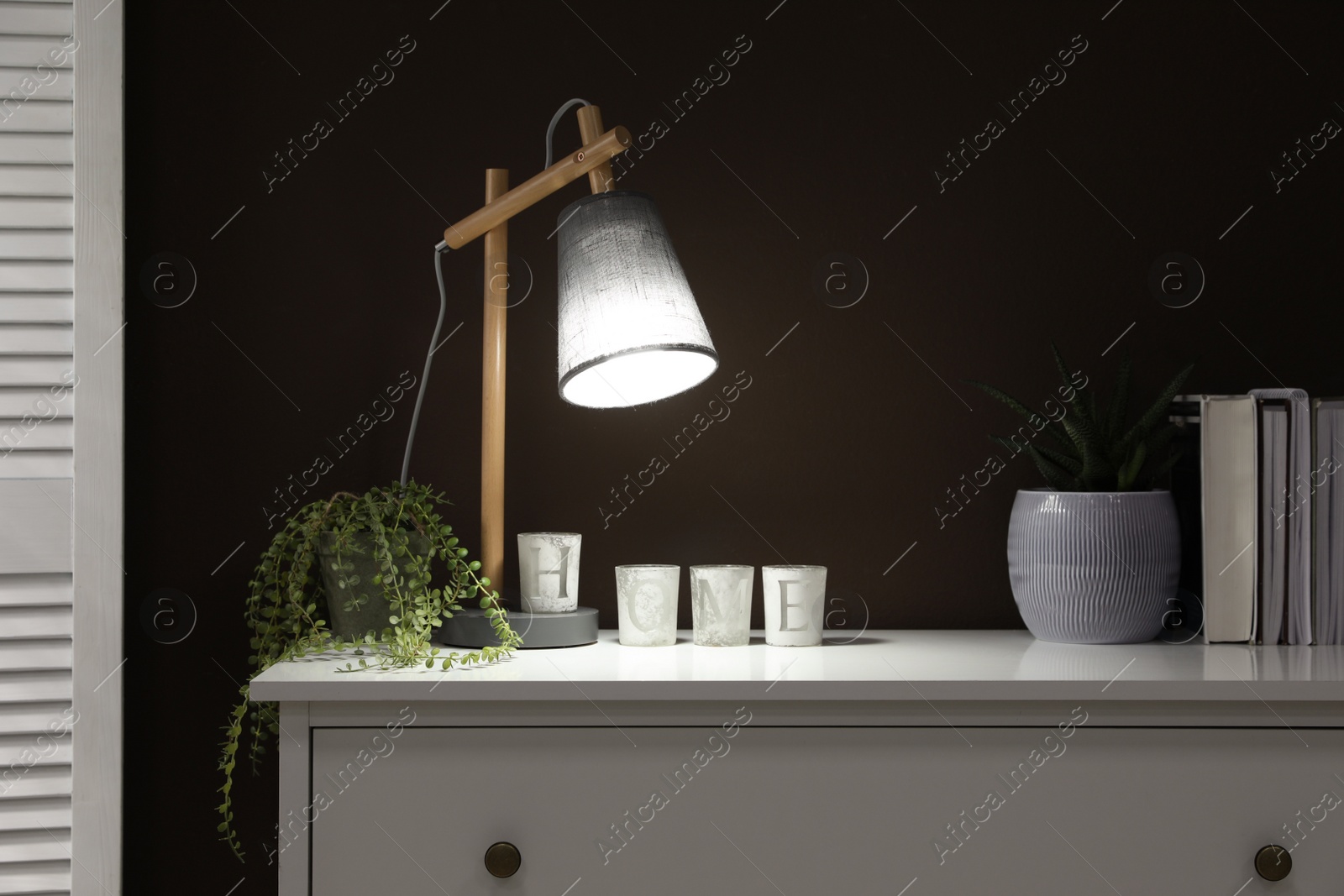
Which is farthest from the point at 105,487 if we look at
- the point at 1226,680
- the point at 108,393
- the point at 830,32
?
the point at 1226,680

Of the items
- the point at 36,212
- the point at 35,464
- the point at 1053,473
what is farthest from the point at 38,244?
the point at 1053,473

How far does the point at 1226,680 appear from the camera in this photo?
92cm

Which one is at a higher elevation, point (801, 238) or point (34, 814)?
point (801, 238)

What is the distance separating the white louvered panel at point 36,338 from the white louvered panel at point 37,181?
176 millimetres

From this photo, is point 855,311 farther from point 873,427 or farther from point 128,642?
point 128,642

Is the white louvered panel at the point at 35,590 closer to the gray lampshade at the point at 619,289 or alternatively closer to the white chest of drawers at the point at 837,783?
the white chest of drawers at the point at 837,783

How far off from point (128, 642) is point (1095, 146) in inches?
60.1

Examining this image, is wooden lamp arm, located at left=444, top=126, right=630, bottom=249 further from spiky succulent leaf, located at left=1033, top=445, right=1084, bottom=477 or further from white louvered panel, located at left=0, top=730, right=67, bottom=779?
white louvered panel, located at left=0, top=730, right=67, bottom=779

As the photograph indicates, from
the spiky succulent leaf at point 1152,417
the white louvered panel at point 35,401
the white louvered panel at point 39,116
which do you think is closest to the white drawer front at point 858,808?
the spiky succulent leaf at point 1152,417

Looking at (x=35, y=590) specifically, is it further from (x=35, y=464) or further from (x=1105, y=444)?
(x=1105, y=444)

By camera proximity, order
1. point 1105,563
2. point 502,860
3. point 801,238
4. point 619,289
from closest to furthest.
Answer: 1. point 502,860
2. point 619,289
3. point 1105,563
4. point 801,238

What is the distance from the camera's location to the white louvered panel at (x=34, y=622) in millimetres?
1233

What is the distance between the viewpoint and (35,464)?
4.11 ft

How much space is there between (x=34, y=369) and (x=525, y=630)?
0.76 m
